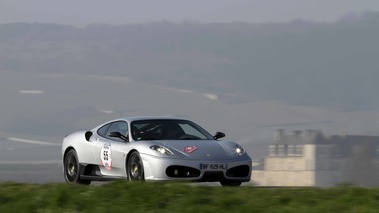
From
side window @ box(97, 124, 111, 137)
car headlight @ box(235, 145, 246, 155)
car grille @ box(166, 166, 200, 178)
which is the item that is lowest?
car grille @ box(166, 166, 200, 178)

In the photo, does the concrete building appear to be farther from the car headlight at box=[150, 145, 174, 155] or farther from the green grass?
the green grass

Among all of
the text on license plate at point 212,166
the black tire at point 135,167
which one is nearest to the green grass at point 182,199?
the black tire at point 135,167

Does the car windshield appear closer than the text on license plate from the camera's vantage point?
No

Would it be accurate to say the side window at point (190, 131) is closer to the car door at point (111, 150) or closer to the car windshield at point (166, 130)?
the car windshield at point (166, 130)

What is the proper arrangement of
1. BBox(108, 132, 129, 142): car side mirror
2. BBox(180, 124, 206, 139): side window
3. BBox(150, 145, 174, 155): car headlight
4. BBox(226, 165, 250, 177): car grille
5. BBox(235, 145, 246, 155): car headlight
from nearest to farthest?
BBox(150, 145, 174, 155): car headlight < BBox(226, 165, 250, 177): car grille < BBox(235, 145, 246, 155): car headlight < BBox(108, 132, 129, 142): car side mirror < BBox(180, 124, 206, 139): side window

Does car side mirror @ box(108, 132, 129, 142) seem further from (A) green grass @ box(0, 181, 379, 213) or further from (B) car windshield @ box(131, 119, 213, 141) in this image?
(A) green grass @ box(0, 181, 379, 213)

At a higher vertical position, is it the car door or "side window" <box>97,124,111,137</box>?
"side window" <box>97,124,111,137</box>

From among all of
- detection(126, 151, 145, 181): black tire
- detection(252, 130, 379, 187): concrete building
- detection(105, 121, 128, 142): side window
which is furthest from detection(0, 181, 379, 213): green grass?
detection(252, 130, 379, 187): concrete building

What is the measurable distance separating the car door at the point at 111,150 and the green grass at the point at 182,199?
3202mm

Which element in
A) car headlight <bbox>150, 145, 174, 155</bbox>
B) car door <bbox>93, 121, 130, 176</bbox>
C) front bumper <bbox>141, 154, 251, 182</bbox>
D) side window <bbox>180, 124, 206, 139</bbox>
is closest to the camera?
front bumper <bbox>141, 154, 251, 182</bbox>

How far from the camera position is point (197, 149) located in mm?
17406

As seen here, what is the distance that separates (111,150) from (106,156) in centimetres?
21

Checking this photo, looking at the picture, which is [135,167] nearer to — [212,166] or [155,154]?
[155,154]

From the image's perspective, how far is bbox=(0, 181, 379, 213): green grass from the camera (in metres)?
12.5
